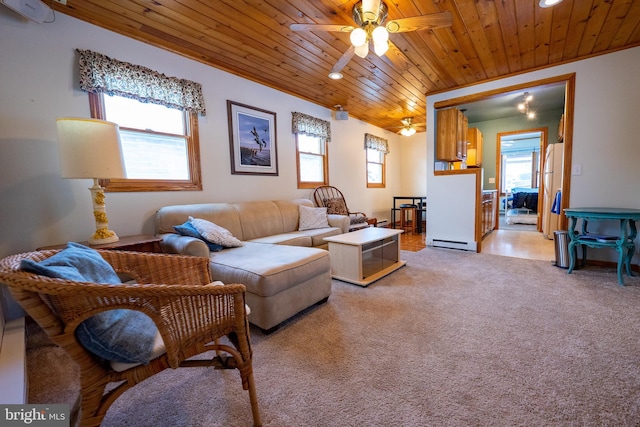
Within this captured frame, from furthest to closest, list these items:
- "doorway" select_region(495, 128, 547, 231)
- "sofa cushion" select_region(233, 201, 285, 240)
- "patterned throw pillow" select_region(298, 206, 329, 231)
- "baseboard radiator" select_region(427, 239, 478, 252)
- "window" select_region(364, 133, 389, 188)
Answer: "doorway" select_region(495, 128, 547, 231) < "window" select_region(364, 133, 389, 188) < "baseboard radiator" select_region(427, 239, 478, 252) < "patterned throw pillow" select_region(298, 206, 329, 231) < "sofa cushion" select_region(233, 201, 285, 240)

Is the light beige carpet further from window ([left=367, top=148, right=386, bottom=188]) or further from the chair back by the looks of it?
window ([left=367, top=148, right=386, bottom=188])

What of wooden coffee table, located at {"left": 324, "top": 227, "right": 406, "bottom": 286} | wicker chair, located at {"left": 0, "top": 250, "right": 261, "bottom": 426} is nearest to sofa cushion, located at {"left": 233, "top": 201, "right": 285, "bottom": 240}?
wooden coffee table, located at {"left": 324, "top": 227, "right": 406, "bottom": 286}

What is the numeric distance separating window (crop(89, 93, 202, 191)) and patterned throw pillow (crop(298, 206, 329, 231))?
1.35m

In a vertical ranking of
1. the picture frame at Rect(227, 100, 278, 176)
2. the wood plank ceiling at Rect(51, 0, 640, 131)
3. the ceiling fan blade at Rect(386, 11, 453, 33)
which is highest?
the wood plank ceiling at Rect(51, 0, 640, 131)

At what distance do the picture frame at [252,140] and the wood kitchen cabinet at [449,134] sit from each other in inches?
103

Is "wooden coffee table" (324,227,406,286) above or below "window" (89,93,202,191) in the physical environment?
below

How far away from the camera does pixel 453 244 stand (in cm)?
407

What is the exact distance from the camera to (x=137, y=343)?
0.87 metres

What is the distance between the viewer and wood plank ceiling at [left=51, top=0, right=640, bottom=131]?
208 cm

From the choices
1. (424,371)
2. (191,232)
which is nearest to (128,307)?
(424,371)

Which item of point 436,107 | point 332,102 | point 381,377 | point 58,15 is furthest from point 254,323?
point 436,107

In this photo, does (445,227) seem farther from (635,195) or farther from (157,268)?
(157,268)

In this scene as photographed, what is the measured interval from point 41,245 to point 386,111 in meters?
4.98

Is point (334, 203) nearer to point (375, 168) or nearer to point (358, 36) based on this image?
point (375, 168)
